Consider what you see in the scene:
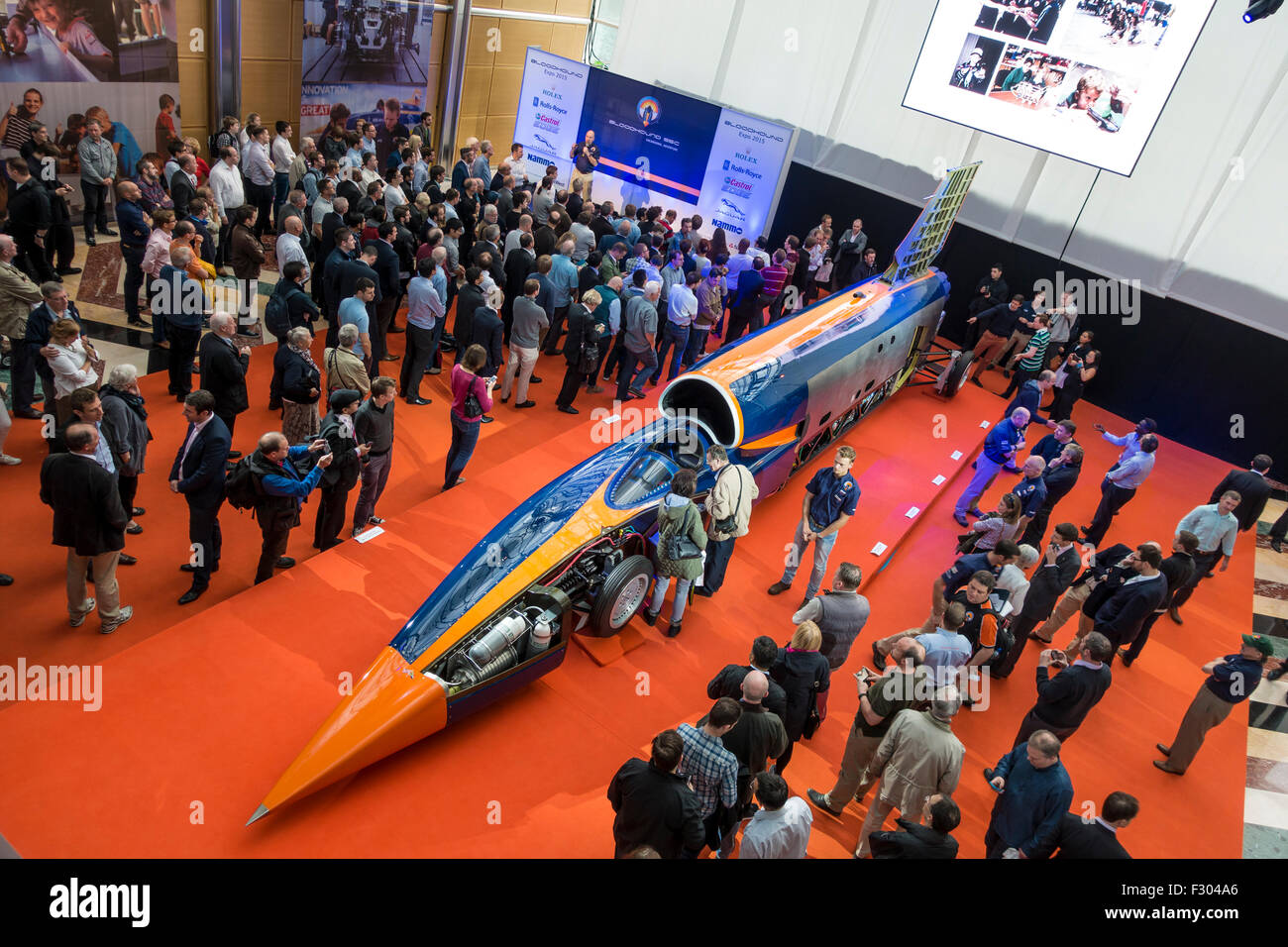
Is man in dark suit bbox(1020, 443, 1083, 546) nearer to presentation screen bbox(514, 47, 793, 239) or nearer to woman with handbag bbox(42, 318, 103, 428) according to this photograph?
presentation screen bbox(514, 47, 793, 239)

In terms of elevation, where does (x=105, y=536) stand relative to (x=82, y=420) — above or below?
below

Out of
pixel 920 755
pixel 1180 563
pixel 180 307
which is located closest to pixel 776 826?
pixel 920 755

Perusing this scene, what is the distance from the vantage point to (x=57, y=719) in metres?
5.16

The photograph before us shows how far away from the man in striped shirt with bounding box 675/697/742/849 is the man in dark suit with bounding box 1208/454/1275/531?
8.13 meters

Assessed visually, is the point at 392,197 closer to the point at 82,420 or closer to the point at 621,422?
the point at 621,422

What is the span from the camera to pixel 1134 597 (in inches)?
281

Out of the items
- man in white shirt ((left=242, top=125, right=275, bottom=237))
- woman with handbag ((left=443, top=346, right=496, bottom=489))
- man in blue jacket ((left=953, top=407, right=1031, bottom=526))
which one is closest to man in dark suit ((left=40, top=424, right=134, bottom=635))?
woman with handbag ((left=443, top=346, right=496, bottom=489))

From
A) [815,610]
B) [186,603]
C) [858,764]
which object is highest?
[815,610]

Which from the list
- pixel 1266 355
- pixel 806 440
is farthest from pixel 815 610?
pixel 1266 355

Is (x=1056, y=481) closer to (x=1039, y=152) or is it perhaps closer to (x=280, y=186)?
(x=1039, y=152)

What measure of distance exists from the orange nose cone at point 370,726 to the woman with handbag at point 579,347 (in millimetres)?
5451

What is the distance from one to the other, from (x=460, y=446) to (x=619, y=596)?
2633 mm

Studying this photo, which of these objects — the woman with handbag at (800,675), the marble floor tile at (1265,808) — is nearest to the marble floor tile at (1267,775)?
the marble floor tile at (1265,808)
